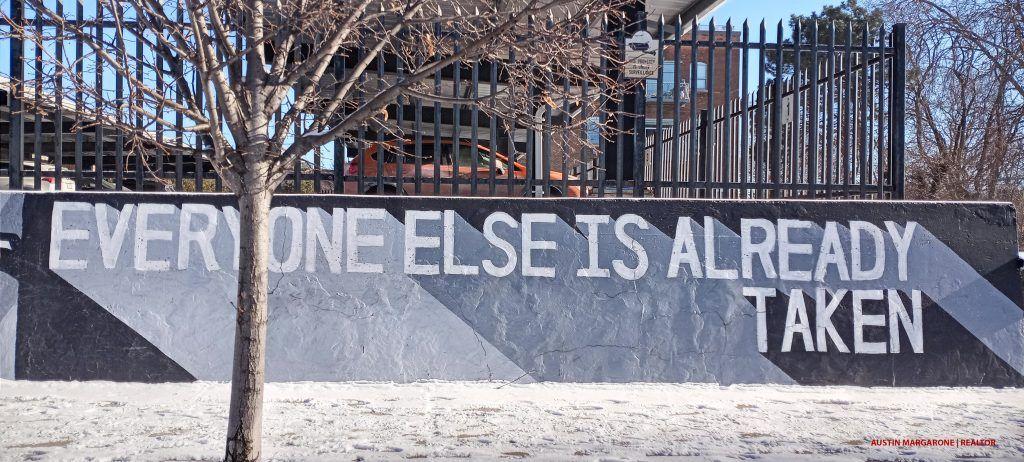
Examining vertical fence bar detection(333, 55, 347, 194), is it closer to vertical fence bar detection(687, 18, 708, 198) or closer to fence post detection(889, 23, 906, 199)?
vertical fence bar detection(687, 18, 708, 198)

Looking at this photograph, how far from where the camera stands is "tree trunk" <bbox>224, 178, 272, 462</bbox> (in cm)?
388

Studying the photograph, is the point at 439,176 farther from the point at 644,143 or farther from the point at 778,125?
the point at 778,125

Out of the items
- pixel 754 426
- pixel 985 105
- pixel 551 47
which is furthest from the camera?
pixel 985 105

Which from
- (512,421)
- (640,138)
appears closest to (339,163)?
(640,138)

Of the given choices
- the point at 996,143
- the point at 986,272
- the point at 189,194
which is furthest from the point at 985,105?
the point at 189,194

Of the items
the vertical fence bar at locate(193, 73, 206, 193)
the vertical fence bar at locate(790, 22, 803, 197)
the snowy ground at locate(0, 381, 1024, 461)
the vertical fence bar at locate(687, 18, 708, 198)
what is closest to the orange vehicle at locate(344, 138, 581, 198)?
the vertical fence bar at locate(687, 18, 708, 198)

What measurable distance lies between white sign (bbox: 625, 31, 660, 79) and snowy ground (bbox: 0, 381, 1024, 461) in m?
2.53

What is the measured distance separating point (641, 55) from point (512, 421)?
10.3ft

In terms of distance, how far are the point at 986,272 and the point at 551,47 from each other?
4327 millimetres

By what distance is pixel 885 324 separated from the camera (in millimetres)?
6465

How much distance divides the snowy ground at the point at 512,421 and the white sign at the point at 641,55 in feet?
8.29

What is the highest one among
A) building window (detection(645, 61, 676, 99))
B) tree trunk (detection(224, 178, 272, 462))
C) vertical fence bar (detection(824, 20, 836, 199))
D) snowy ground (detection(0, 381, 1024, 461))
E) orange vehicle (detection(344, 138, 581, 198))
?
building window (detection(645, 61, 676, 99))

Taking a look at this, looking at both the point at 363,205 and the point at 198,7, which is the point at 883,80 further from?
the point at 198,7

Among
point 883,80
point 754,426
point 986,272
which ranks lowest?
point 754,426
